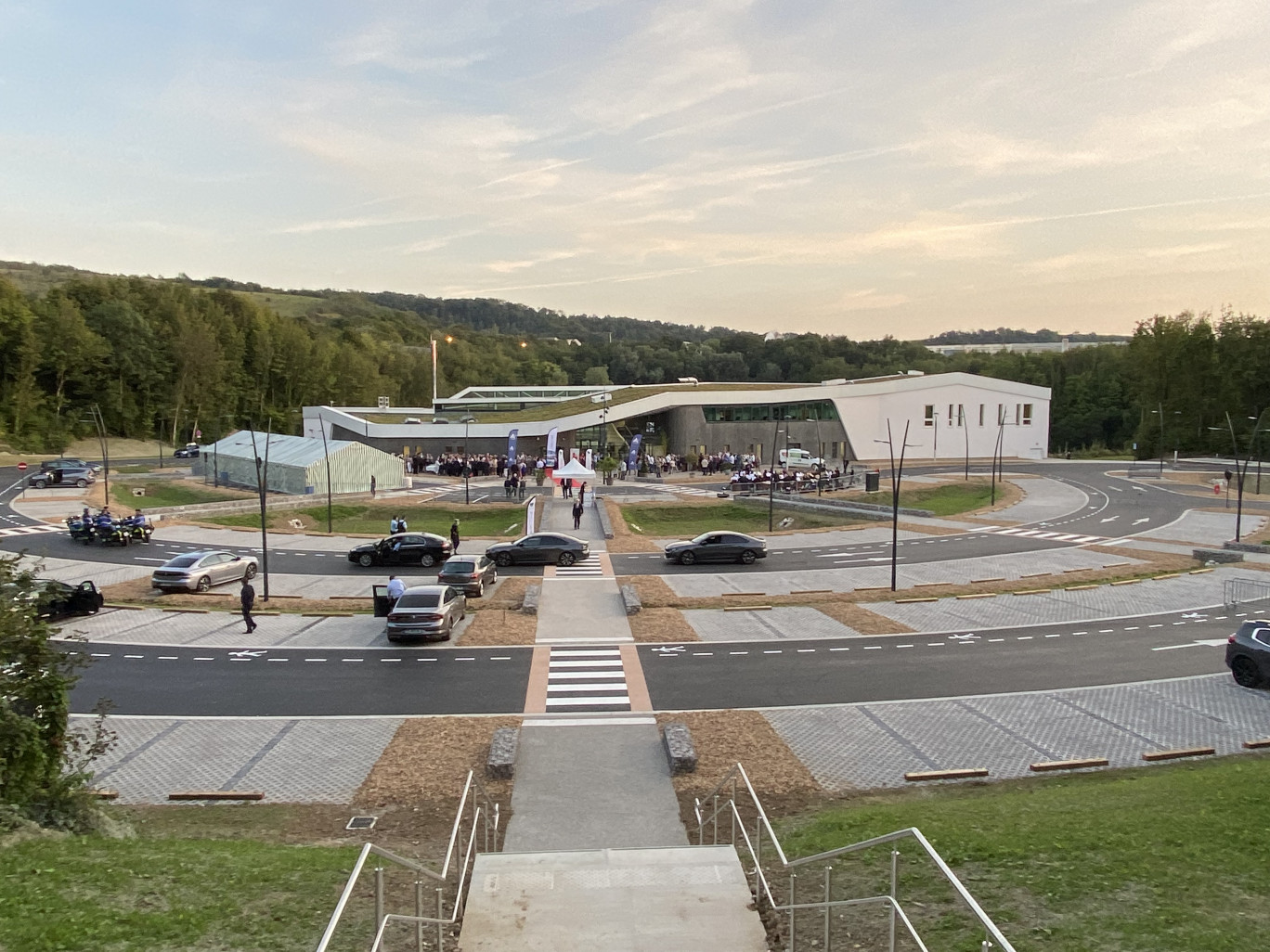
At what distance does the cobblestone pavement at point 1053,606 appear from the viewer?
23234mm

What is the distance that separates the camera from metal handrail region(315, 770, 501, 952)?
573 cm

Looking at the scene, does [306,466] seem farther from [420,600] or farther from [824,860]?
[824,860]

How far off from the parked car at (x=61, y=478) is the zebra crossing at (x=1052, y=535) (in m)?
54.8

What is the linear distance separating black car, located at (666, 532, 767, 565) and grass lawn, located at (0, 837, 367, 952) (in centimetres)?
2448

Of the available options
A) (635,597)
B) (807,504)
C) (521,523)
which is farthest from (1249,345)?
(635,597)

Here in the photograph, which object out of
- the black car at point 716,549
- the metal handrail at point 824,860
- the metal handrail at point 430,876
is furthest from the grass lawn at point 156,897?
the black car at point 716,549

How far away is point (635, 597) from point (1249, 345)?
85794 mm

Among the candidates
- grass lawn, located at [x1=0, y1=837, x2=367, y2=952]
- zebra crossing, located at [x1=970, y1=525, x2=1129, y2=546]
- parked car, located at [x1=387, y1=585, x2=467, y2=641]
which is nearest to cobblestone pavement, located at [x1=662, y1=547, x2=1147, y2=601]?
zebra crossing, located at [x1=970, y1=525, x2=1129, y2=546]

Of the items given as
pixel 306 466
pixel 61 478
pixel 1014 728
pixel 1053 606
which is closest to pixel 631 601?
pixel 1014 728

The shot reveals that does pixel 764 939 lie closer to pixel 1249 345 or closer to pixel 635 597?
pixel 635 597

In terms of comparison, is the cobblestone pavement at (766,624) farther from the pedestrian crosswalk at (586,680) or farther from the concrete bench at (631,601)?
the pedestrian crosswalk at (586,680)

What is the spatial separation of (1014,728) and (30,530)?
41189 mm

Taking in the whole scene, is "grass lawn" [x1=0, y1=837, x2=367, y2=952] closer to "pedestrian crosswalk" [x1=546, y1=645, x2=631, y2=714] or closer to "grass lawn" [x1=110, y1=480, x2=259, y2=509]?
"pedestrian crosswalk" [x1=546, y1=645, x2=631, y2=714]

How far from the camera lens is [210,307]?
100875 mm
